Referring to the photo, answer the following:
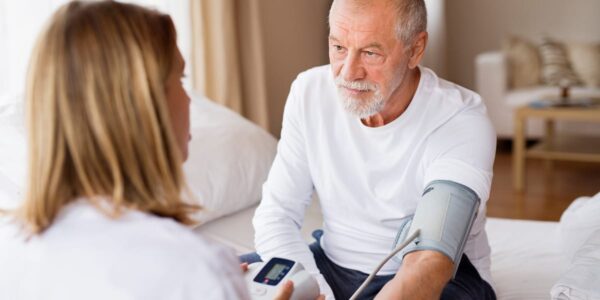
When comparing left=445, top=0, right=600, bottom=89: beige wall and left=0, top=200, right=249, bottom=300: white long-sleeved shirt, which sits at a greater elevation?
left=0, top=200, right=249, bottom=300: white long-sleeved shirt

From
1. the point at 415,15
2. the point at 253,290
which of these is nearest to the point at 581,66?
the point at 415,15

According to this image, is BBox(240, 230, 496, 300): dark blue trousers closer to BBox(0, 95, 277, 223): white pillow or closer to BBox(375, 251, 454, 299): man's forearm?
BBox(375, 251, 454, 299): man's forearm

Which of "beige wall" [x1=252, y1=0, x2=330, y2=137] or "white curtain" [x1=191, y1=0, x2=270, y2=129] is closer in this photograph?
"white curtain" [x1=191, y1=0, x2=270, y2=129]

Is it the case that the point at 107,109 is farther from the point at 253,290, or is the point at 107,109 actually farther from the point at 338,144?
the point at 338,144

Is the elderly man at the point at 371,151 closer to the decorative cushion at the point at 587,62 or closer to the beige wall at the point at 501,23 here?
the decorative cushion at the point at 587,62

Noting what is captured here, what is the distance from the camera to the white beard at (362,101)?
1501 mm

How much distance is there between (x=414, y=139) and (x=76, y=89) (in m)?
0.86

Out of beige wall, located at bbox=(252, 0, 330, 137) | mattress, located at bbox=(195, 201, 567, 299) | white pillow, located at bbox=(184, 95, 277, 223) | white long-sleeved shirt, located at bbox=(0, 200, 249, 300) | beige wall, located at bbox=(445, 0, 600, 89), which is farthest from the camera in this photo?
beige wall, located at bbox=(445, 0, 600, 89)

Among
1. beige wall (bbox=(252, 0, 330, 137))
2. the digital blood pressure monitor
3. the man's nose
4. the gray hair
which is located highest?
the gray hair

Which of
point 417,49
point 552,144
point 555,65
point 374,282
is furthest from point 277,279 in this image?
point 555,65

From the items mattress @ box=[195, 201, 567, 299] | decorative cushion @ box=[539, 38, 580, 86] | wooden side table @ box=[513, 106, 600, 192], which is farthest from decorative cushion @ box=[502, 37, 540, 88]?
mattress @ box=[195, 201, 567, 299]

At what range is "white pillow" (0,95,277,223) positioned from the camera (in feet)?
6.14

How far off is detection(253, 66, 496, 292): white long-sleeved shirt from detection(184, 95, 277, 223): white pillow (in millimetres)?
462

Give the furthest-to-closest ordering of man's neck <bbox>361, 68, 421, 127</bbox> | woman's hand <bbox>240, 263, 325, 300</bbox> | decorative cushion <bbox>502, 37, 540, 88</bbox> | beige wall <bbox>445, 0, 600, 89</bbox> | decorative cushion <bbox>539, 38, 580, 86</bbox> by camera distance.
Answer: beige wall <bbox>445, 0, 600, 89</bbox>
decorative cushion <bbox>502, 37, 540, 88</bbox>
decorative cushion <bbox>539, 38, 580, 86</bbox>
man's neck <bbox>361, 68, 421, 127</bbox>
woman's hand <bbox>240, 263, 325, 300</bbox>
